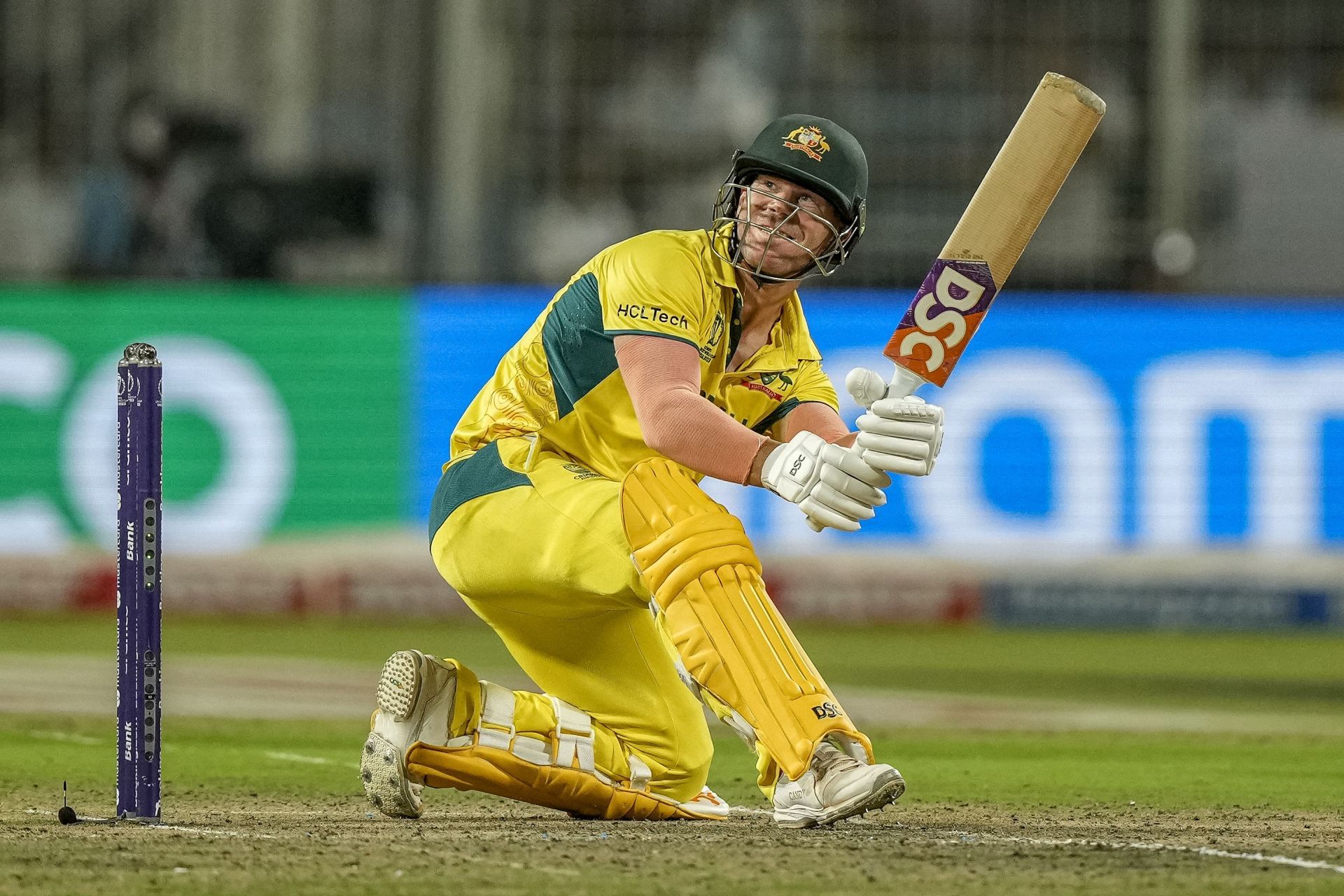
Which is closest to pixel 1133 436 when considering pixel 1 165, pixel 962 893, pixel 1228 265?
pixel 1228 265

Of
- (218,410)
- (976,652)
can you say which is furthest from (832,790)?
(218,410)

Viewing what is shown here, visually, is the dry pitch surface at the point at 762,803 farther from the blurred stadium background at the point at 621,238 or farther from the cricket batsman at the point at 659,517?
the blurred stadium background at the point at 621,238

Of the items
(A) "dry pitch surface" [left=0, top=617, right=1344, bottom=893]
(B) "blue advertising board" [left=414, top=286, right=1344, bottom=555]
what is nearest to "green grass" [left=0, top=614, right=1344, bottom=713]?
(A) "dry pitch surface" [left=0, top=617, right=1344, bottom=893]

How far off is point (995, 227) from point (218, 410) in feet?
26.9

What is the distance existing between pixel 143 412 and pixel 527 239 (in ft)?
27.6

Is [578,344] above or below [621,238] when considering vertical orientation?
above

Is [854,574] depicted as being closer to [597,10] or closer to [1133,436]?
[1133,436]

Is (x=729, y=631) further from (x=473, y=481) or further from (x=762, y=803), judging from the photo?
(x=762, y=803)

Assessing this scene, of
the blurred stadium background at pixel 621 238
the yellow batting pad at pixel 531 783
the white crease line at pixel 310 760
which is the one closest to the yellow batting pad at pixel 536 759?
the yellow batting pad at pixel 531 783

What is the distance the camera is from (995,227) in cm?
484

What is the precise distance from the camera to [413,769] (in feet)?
16.2

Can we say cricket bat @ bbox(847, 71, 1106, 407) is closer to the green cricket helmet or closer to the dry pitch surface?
the green cricket helmet

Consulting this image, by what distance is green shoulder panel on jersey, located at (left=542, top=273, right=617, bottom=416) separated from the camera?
16.5 ft

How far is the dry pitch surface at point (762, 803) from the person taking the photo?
4145 mm
